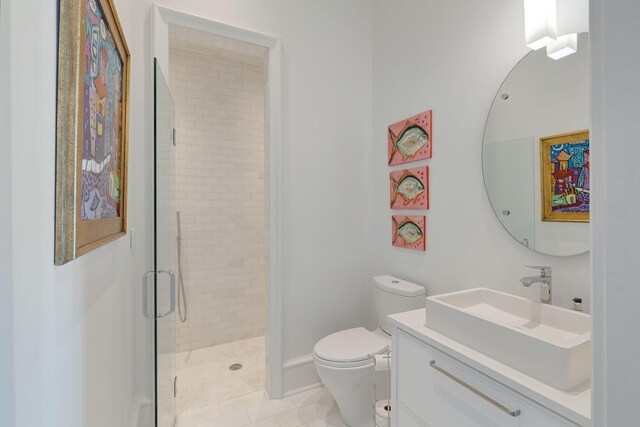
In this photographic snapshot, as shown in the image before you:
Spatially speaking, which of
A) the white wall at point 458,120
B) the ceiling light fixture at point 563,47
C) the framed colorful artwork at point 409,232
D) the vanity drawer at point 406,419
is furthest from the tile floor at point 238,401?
the ceiling light fixture at point 563,47

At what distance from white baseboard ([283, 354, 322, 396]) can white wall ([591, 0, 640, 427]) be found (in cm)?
188

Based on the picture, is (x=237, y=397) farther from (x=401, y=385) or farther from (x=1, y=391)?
(x=1, y=391)

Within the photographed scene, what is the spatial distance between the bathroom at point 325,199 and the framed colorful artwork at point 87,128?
0.03 meters

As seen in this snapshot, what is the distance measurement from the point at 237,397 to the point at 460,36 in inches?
106

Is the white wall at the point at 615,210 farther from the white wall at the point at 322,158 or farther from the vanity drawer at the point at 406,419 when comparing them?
the white wall at the point at 322,158

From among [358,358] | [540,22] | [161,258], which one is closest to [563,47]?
[540,22]

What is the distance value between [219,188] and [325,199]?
1.19 m

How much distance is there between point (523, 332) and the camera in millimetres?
932

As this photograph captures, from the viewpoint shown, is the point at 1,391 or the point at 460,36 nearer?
the point at 1,391

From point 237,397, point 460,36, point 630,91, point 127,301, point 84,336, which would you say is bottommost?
point 237,397

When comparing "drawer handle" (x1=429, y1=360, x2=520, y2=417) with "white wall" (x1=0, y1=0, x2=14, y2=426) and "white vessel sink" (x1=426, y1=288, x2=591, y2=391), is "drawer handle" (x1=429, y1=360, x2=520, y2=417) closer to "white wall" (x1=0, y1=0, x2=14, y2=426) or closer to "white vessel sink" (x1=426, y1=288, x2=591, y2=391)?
"white vessel sink" (x1=426, y1=288, x2=591, y2=391)

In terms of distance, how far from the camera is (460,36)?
5.60ft

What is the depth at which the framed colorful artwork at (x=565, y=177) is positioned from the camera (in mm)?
1196

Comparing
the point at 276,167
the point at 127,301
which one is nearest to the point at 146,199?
the point at 127,301
